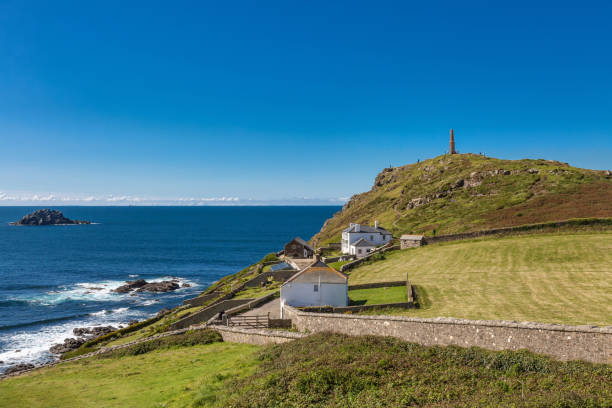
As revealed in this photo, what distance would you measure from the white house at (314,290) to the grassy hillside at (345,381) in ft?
29.5

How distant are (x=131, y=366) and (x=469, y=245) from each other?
46.8m

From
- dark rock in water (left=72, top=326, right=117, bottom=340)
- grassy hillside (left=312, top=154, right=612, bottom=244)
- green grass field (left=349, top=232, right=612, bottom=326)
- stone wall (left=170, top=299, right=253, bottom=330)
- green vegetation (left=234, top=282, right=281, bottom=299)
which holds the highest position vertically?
grassy hillside (left=312, top=154, right=612, bottom=244)

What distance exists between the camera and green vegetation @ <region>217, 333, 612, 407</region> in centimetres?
1260

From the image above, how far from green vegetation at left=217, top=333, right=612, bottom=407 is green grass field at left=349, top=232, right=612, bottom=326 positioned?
34.0ft

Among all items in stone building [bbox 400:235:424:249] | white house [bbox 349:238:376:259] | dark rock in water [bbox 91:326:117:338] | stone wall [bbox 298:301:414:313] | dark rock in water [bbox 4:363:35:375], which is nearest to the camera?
stone wall [bbox 298:301:414:313]

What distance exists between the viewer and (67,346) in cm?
4384

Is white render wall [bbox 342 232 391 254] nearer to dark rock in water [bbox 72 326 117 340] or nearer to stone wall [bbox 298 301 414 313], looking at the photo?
stone wall [bbox 298 301 414 313]

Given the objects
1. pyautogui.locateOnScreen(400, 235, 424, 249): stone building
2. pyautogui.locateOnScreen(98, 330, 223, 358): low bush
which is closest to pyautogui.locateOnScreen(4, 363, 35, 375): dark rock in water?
pyautogui.locateOnScreen(98, 330, 223, 358): low bush

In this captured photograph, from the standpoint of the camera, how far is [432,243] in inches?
2389

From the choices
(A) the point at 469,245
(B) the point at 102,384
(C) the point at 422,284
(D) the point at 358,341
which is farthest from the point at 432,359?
(A) the point at 469,245

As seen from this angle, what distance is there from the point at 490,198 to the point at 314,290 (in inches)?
2886

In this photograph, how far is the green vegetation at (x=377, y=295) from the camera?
33812 mm

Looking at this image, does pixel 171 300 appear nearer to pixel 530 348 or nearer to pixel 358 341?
pixel 358 341

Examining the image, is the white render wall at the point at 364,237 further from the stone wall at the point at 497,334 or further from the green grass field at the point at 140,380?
the stone wall at the point at 497,334
